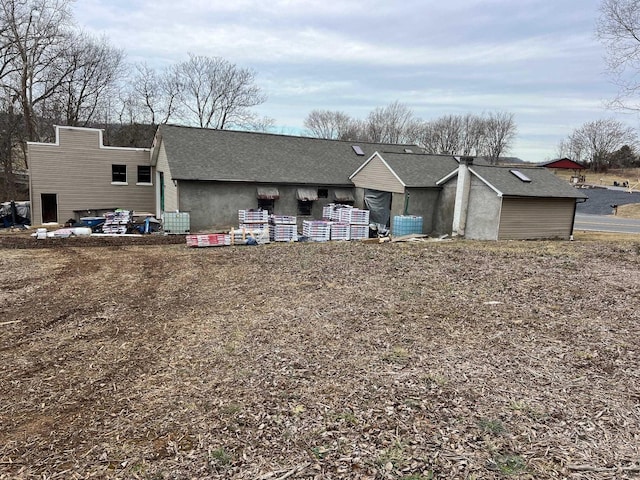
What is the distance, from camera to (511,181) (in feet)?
61.8

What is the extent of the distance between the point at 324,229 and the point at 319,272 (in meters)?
8.79

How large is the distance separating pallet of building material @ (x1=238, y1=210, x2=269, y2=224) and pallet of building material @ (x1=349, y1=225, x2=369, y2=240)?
4122 mm

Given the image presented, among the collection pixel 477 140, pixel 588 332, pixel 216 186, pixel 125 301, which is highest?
pixel 477 140

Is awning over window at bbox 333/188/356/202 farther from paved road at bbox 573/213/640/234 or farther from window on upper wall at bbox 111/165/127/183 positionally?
paved road at bbox 573/213/640/234

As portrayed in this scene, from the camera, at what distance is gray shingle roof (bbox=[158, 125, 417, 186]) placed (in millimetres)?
20547

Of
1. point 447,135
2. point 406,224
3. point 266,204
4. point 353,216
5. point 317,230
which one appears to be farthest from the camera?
point 447,135

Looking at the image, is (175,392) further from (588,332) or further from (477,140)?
(477,140)

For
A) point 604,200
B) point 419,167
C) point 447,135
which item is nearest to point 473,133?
point 447,135

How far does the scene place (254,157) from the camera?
74.8 ft

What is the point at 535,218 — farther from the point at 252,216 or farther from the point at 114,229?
the point at 114,229

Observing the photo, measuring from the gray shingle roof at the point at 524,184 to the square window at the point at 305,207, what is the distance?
8565 millimetres

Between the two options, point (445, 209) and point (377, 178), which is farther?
point (377, 178)

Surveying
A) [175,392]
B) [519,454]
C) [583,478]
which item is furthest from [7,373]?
[583,478]

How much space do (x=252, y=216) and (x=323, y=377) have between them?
47.4 ft
